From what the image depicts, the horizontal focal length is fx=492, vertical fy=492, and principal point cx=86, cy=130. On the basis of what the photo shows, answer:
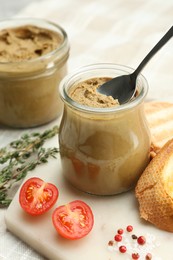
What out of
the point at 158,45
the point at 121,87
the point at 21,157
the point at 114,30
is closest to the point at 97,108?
the point at 121,87

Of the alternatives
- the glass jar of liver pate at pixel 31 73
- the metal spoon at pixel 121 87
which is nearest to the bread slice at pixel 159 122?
the metal spoon at pixel 121 87

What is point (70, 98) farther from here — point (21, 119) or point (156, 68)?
point (156, 68)

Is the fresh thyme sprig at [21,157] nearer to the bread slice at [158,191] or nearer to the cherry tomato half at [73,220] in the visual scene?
the cherry tomato half at [73,220]

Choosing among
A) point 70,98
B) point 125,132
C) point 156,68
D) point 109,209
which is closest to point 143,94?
point 125,132

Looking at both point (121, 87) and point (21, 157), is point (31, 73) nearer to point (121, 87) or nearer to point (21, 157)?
point (21, 157)

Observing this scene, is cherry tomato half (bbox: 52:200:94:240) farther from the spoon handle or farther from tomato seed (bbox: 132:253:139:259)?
the spoon handle
